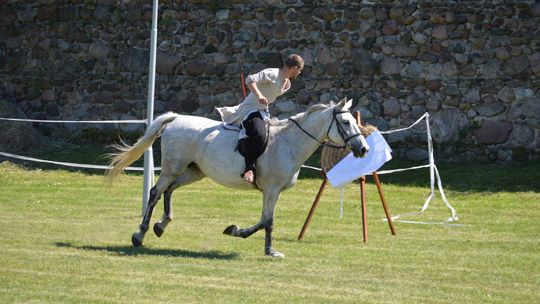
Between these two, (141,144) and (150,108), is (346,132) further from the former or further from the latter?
(150,108)

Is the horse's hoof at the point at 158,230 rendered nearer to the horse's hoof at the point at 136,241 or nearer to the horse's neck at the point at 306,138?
the horse's hoof at the point at 136,241

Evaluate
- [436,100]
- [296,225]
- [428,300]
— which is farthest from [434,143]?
[428,300]

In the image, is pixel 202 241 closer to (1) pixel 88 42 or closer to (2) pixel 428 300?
(2) pixel 428 300

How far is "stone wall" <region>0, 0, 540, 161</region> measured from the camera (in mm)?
21578

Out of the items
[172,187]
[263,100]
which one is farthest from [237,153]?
[172,187]

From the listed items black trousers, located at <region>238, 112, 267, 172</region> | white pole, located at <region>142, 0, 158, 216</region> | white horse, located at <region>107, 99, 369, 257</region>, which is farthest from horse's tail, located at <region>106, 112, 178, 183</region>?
white pole, located at <region>142, 0, 158, 216</region>

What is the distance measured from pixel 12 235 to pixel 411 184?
26.5 ft

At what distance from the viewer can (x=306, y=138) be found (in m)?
13.8

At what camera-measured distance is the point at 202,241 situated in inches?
576

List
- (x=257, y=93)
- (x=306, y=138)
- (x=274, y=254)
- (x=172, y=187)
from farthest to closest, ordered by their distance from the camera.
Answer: (x=172, y=187) → (x=306, y=138) → (x=257, y=93) → (x=274, y=254)

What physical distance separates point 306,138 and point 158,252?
2.18 meters

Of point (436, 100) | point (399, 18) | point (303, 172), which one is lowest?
point (303, 172)

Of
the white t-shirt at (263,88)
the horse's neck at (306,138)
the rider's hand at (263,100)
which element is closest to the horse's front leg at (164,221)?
the white t-shirt at (263,88)

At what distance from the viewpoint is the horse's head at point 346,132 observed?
1338cm
